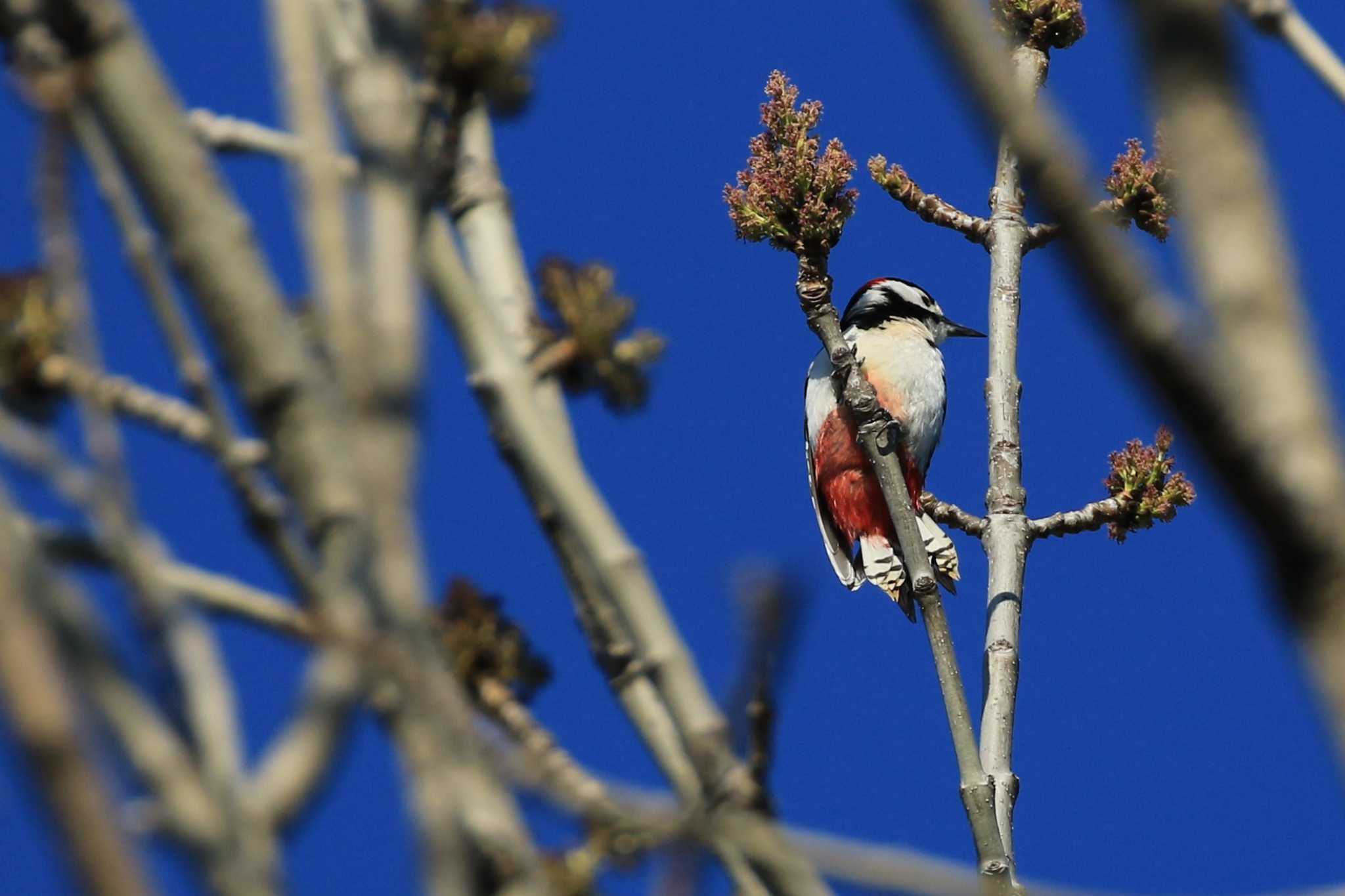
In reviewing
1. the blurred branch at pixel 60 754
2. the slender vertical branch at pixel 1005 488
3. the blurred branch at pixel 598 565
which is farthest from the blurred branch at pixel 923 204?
the blurred branch at pixel 60 754

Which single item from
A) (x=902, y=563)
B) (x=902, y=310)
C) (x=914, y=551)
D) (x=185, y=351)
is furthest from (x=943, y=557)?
(x=185, y=351)

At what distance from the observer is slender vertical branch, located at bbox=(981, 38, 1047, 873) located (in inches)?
175

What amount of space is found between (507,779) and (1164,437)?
14.1 ft

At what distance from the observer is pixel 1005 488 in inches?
198

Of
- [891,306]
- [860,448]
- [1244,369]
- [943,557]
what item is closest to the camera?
[1244,369]

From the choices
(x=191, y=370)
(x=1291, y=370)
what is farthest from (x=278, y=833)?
(x=1291, y=370)

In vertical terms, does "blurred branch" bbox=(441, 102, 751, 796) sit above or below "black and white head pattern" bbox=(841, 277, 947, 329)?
below

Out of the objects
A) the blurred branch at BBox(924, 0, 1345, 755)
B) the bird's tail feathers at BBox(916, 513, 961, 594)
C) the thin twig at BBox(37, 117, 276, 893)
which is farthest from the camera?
the bird's tail feathers at BBox(916, 513, 961, 594)

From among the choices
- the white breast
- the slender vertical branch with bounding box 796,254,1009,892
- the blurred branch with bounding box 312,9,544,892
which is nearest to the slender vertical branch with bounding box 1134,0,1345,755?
the blurred branch with bounding box 312,9,544,892

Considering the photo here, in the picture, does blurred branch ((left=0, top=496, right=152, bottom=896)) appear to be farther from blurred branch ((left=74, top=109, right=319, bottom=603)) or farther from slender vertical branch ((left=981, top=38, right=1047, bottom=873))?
slender vertical branch ((left=981, top=38, right=1047, bottom=873))

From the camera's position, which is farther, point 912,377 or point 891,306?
point 891,306

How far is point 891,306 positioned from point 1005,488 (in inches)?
147

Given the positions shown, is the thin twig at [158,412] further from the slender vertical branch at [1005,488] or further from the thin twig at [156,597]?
the slender vertical branch at [1005,488]

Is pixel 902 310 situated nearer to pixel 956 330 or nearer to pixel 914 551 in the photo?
pixel 956 330
